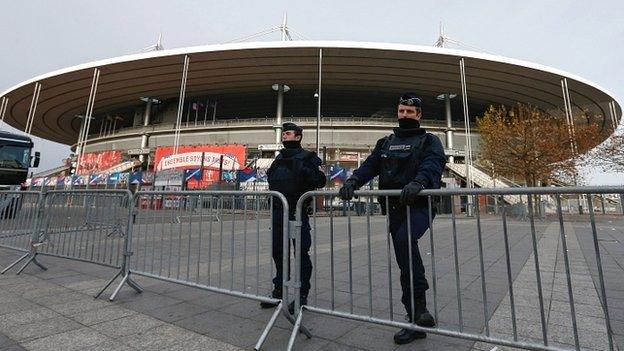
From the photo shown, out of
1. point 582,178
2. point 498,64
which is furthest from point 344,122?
point 582,178

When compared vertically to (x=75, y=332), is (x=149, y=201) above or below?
above

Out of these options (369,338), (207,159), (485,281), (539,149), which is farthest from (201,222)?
(539,149)

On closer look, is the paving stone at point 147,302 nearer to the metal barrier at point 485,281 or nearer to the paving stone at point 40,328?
the paving stone at point 40,328

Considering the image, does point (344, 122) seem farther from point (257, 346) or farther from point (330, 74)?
point (257, 346)

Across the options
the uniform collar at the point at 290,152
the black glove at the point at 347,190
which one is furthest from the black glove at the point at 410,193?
the uniform collar at the point at 290,152

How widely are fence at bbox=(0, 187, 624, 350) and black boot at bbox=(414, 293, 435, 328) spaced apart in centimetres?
12

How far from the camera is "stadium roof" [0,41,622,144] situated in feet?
101

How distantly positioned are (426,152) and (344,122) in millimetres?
33715

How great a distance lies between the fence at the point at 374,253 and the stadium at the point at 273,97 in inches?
741

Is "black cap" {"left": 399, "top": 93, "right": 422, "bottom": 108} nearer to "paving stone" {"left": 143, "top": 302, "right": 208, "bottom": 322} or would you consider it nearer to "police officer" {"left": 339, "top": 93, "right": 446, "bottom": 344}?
"police officer" {"left": 339, "top": 93, "right": 446, "bottom": 344}

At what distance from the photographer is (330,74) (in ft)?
112

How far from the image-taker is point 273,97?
1580 inches

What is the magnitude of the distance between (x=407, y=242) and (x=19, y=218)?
6.56 meters

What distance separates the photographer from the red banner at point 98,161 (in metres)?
40.0
